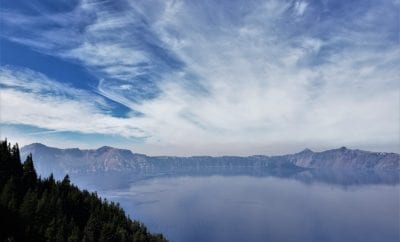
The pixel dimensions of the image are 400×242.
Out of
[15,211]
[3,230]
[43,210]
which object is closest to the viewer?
[3,230]

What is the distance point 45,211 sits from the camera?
100m

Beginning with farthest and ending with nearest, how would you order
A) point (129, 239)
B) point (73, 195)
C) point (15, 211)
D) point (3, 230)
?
point (73, 195), point (129, 239), point (15, 211), point (3, 230)

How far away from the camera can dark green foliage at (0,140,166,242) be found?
85.9m

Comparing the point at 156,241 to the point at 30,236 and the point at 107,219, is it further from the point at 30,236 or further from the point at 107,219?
the point at 30,236

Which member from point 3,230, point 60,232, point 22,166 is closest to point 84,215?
point 22,166

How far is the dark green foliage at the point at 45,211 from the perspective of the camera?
85.9 m

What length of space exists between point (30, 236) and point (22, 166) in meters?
49.3

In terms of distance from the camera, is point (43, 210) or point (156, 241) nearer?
point (43, 210)

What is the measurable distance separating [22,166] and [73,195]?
21670 millimetres

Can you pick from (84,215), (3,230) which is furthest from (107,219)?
(3,230)

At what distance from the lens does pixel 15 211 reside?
8831 cm

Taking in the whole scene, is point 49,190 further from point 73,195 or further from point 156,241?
point 156,241

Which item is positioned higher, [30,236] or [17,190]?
[17,190]

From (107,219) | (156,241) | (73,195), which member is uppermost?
(73,195)
